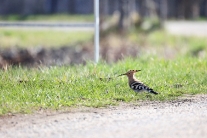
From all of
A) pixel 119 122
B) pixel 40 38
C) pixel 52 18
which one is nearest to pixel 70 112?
pixel 119 122

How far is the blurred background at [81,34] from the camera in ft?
81.8

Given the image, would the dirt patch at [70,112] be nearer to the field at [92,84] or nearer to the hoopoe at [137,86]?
the field at [92,84]

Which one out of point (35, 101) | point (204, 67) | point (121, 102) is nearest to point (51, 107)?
point (35, 101)

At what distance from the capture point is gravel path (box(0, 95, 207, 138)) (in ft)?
29.7

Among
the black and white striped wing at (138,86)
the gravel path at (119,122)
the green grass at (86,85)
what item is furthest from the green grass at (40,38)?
the gravel path at (119,122)

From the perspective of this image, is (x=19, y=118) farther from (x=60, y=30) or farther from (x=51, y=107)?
(x=60, y=30)

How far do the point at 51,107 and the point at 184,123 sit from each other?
7.08 feet

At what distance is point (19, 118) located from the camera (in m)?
10.1

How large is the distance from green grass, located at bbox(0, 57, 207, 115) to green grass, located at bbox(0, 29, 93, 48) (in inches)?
483

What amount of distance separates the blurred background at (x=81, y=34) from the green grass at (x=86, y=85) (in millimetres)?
7006

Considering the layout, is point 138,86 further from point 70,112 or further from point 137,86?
point 70,112

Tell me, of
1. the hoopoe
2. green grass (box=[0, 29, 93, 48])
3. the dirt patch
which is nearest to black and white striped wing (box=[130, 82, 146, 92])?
the hoopoe

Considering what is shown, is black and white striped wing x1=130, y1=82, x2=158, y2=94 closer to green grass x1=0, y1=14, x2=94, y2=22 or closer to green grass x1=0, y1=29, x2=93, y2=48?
green grass x1=0, y1=29, x2=93, y2=48

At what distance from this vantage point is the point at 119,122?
9.65m
